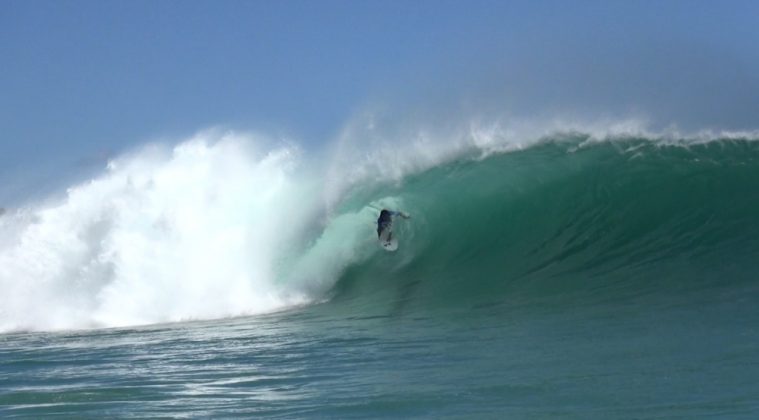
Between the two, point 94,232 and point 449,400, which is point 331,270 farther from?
point 449,400

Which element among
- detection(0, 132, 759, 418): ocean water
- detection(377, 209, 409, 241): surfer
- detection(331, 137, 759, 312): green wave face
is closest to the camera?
detection(0, 132, 759, 418): ocean water

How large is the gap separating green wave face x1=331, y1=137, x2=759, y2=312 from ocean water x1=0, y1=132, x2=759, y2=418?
0.12 ft

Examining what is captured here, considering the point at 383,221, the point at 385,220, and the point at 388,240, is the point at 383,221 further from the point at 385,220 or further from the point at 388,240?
the point at 388,240

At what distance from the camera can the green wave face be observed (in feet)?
32.4

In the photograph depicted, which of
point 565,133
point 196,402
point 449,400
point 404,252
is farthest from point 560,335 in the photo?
point 565,133

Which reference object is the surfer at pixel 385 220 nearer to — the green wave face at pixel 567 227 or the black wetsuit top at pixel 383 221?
the black wetsuit top at pixel 383 221

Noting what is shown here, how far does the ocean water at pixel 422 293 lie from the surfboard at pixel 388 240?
109 millimetres

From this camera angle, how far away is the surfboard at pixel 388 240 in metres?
12.2

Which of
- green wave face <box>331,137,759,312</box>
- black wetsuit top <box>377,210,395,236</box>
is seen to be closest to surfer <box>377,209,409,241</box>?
black wetsuit top <box>377,210,395,236</box>

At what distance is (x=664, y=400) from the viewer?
15.6 ft

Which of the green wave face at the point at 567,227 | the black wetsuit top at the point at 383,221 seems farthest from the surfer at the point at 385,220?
the green wave face at the point at 567,227

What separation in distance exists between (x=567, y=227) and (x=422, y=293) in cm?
261

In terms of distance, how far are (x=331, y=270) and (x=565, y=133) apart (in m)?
4.42

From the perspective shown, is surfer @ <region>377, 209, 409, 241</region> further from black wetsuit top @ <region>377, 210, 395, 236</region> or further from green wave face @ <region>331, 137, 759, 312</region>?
green wave face @ <region>331, 137, 759, 312</region>
